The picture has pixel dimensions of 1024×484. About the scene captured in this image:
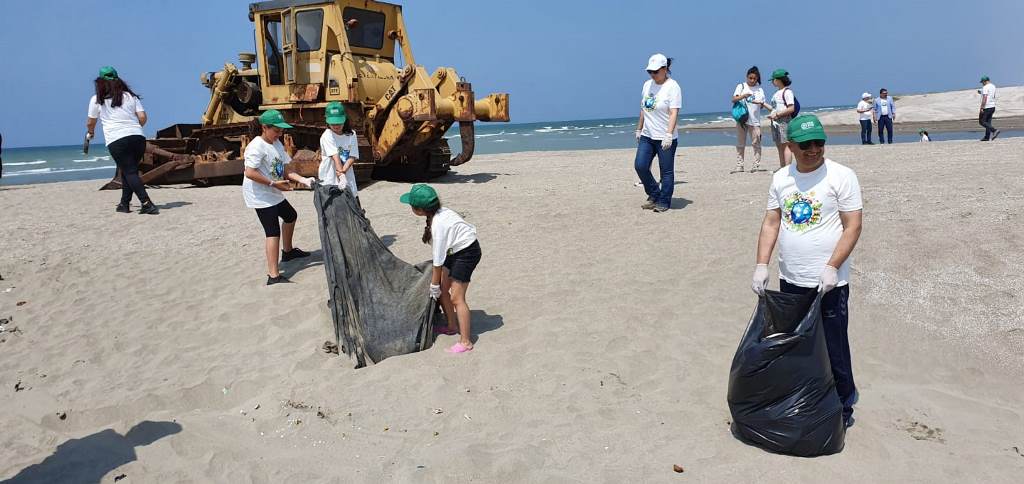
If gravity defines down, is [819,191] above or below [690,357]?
above

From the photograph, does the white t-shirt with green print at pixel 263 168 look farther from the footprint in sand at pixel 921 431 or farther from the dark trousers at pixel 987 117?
the dark trousers at pixel 987 117

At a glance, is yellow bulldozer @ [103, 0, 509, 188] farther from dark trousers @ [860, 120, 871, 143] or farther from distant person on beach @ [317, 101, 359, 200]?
dark trousers @ [860, 120, 871, 143]

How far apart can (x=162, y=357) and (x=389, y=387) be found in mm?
2084

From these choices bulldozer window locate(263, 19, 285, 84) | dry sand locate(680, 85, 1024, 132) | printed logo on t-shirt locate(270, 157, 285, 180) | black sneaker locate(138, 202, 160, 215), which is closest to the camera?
printed logo on t-shirt locate(270, 157, 285, 180)

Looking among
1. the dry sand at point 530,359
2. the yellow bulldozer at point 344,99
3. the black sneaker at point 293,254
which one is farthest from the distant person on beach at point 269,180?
the yellow bulldozer at point 344,99

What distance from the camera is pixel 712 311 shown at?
17.3ft

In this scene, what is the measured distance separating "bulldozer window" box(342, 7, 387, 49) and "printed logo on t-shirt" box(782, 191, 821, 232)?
1003 centimetres

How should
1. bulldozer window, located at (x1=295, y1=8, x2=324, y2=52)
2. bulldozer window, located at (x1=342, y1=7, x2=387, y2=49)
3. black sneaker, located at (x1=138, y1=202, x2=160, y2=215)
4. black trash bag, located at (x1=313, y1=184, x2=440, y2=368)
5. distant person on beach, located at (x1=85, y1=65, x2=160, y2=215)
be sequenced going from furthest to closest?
1. bulldozer window, located at (x1=342, y1=7, x2=387, y2=49)
2. bulldozer window, located at (x1=295, y1=8, x2=324, y2=52)
3. black sneaker, located at (x1=138, y1=202, x2=160, y2=215)
4. distant person on beach, located at (x1=85, y1=65, x2=160, y2=215)
5. black trash bag, located at (x1=313, y1=184, x2=440, y2=368)

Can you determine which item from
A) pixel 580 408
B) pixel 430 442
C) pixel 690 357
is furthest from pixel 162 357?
pixel 690 357

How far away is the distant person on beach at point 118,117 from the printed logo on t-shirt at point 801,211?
802 centimetres

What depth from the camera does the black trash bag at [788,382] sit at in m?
3.25

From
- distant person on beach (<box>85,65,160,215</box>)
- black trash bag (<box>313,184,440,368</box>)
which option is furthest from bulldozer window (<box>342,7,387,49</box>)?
black trash bag (<box>313,184,440,368</box>)

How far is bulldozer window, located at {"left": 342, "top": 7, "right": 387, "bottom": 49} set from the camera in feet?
39.5

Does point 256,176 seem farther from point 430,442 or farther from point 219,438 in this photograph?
point 430,442
